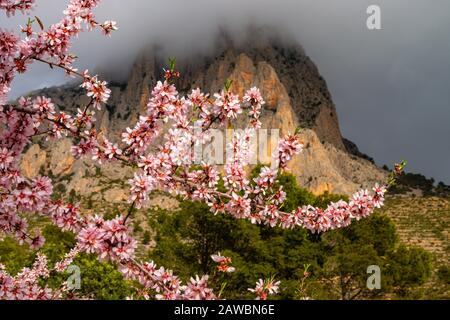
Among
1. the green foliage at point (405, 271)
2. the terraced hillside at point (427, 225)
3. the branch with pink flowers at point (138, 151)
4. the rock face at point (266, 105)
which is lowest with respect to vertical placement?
the green foliage at point (405, 271)

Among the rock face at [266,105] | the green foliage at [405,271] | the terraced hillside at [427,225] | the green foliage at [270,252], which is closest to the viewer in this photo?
the green foliage at [270,252]

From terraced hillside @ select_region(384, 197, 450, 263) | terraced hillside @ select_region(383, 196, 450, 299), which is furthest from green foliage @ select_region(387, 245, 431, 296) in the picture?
terraced hillside @ select_region(384, 197, 450, 263)

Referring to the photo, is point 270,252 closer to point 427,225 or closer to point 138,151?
point 138,151

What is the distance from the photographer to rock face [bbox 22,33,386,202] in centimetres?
12719

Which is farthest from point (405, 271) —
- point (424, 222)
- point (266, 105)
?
point (266, 105)

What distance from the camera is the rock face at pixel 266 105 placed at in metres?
127

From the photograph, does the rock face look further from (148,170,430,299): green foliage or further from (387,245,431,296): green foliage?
(387,245,431,296): green foliage

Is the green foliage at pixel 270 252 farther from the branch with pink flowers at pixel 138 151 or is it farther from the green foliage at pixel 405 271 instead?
the branch with pink flowers at pixel 138 151

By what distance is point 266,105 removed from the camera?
5448 inches

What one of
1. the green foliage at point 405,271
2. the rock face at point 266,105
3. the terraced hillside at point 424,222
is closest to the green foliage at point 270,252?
the green foliage at point 405,271

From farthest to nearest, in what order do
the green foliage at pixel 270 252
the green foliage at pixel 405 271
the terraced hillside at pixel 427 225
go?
the terraced hillside at pixel 427 225 → the green foliage at pixel 405 271 → the green foliage at pixel 270 252

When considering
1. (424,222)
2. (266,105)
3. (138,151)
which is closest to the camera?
(138,151)

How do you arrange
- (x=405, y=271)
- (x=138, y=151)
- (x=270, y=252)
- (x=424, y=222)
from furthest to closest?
(x=424, y=222) → (x=405, y=271) → (x=270, y=252) → (x=138, y=151)

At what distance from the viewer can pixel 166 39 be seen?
186875 millimetres
